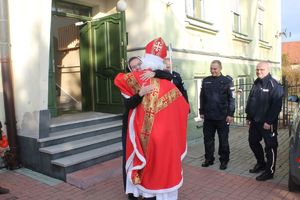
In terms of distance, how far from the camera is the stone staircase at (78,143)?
5109 mm

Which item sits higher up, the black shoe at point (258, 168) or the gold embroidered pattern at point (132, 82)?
the gold embroidered pattern at point (132, 82)

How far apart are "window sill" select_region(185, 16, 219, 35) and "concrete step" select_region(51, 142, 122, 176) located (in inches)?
152

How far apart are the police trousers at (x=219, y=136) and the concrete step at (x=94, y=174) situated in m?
1.58

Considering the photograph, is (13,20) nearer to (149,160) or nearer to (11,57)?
(11,57)

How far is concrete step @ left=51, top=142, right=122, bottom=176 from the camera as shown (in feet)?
16.3

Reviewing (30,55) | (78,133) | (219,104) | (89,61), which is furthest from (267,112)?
(89,61)

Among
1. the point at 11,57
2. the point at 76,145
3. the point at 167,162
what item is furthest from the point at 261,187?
the point at 11,57

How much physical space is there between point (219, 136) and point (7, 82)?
3.72 meters

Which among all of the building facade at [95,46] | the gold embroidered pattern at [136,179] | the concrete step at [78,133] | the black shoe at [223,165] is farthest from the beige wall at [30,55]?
the black shoe at [223,165]

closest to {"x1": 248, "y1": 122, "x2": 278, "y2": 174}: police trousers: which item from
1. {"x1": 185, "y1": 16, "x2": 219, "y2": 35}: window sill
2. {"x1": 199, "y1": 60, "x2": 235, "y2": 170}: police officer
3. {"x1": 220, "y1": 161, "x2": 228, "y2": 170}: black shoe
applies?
{"x1": 199, "y1": 60, "x2": 235, "y2": 170}: police officer

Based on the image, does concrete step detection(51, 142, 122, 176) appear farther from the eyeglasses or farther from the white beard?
the white beard

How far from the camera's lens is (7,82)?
5457mm

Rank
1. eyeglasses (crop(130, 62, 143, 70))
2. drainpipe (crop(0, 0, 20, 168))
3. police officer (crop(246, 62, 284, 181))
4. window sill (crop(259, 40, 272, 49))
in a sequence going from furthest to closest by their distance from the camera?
window sill (crop(259, 40, 272, 49))
drainpipe (crop(0, 0, 20, 168))
police officer (crop(246, 62, 284, 181))
eyeglasses (crop(130, 62, 143, 70))

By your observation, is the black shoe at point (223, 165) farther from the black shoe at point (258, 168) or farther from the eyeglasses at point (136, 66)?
the eyeglasses at point (136, 66)
